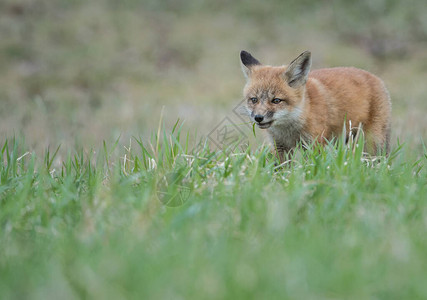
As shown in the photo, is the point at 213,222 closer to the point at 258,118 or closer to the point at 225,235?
the point at 225,235

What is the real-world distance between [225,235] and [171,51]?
53.7 feet

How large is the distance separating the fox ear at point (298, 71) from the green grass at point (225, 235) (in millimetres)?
1801

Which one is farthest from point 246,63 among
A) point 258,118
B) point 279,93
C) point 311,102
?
point 258,118

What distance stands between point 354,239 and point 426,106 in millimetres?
10289

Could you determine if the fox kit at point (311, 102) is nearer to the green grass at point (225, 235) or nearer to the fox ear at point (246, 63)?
the fox ear at point (246, 63)

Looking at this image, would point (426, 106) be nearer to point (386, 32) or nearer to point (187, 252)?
point (386, 32)

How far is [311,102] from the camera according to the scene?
6.52 metres

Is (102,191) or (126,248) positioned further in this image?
(102,191)

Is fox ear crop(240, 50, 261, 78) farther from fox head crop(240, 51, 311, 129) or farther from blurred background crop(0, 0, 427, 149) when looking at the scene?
blurred background crop(0, 0, 427, 149)

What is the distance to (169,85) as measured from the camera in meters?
16.6

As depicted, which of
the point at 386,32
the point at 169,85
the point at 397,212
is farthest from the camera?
the point at 386,32

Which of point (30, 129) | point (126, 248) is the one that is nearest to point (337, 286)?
point (126, 248)

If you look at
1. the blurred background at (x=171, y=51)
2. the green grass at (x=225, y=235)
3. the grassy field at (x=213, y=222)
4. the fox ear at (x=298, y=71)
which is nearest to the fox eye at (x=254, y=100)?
the fox ear at (x=298, y=71)

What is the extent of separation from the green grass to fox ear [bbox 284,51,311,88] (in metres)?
1.80
